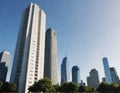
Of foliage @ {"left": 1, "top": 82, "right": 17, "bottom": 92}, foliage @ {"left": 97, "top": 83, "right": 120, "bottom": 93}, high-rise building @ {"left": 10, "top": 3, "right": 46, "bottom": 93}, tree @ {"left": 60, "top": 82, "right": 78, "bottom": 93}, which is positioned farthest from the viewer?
high-rise building @ {"left": 10, "top": 3, "right": 46, "bottom": 93}

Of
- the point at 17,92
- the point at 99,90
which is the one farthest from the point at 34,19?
the point at 99,90

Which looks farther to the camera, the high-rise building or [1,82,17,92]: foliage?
the high-rise building

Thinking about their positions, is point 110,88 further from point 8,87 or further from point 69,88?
point 8,87

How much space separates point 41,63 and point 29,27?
37.4 m

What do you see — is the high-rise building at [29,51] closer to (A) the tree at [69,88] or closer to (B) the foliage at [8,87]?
(B) the foliage at [8,87]

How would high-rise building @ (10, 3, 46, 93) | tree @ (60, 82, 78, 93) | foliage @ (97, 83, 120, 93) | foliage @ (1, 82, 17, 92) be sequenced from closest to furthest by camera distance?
1. foliage @ (1, 82, 17, 92)
2. tree @ (60, 82, 78, 93)
3. foliage @ (97, 83, 120, 93)
4. high-rise building @ (10, 3, 46, 93)

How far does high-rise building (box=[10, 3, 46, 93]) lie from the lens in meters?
113

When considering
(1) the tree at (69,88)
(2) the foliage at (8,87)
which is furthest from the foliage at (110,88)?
(2) the foliage at (8,87)

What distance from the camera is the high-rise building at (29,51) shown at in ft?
372

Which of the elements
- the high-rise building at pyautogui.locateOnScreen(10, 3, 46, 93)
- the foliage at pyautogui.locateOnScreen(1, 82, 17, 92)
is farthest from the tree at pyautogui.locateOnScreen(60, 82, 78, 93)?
the foliage at pyautogui.locateOnScreen(1, 82, 17, 92)

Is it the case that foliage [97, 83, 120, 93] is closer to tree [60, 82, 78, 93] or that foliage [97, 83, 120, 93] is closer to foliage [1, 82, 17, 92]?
tree [60, 82, 78, 93]

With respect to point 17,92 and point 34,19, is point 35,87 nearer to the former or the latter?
point 17,92

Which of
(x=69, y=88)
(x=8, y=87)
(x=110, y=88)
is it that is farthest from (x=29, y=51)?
(x=110, y=88)

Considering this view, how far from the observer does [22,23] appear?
474 ft
